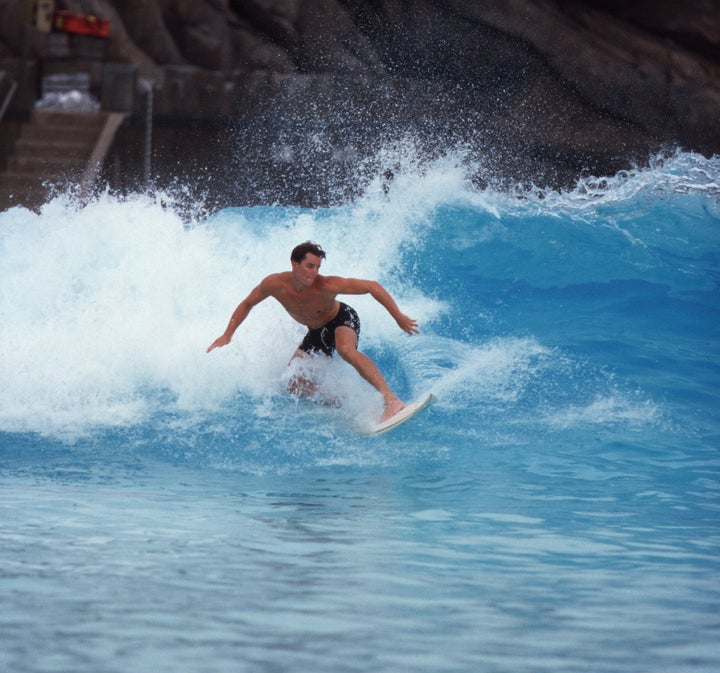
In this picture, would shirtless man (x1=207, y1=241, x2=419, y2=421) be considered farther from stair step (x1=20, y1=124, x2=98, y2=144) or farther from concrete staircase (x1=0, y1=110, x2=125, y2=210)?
stair step (x1=20, y1=124, x2=98, y2=144)

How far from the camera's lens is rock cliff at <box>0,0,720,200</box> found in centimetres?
Result: 1263

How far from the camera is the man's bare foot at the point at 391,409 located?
4.81m

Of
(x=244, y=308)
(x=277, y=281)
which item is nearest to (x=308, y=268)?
(x=277, y=281)

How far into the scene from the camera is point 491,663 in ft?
6.74

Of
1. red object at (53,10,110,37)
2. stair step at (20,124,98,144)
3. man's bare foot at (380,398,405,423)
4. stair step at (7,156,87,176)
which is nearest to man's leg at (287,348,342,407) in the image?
man's bare foot at (380,398,405,423)

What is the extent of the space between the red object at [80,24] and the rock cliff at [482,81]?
0.47 m

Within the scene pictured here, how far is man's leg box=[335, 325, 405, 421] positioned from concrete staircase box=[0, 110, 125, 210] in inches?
310

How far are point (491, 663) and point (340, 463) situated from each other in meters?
2.30

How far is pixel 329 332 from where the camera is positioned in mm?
5434

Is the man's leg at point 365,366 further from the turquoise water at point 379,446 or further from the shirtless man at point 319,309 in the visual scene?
the turquoise water at point 379,446

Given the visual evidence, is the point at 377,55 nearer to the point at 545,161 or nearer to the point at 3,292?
the point at 545,161

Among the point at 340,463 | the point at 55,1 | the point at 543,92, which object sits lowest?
the point at 340,463

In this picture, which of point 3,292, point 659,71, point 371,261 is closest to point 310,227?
point 371,261

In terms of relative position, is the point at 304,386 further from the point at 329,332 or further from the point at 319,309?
the point at 319,309
